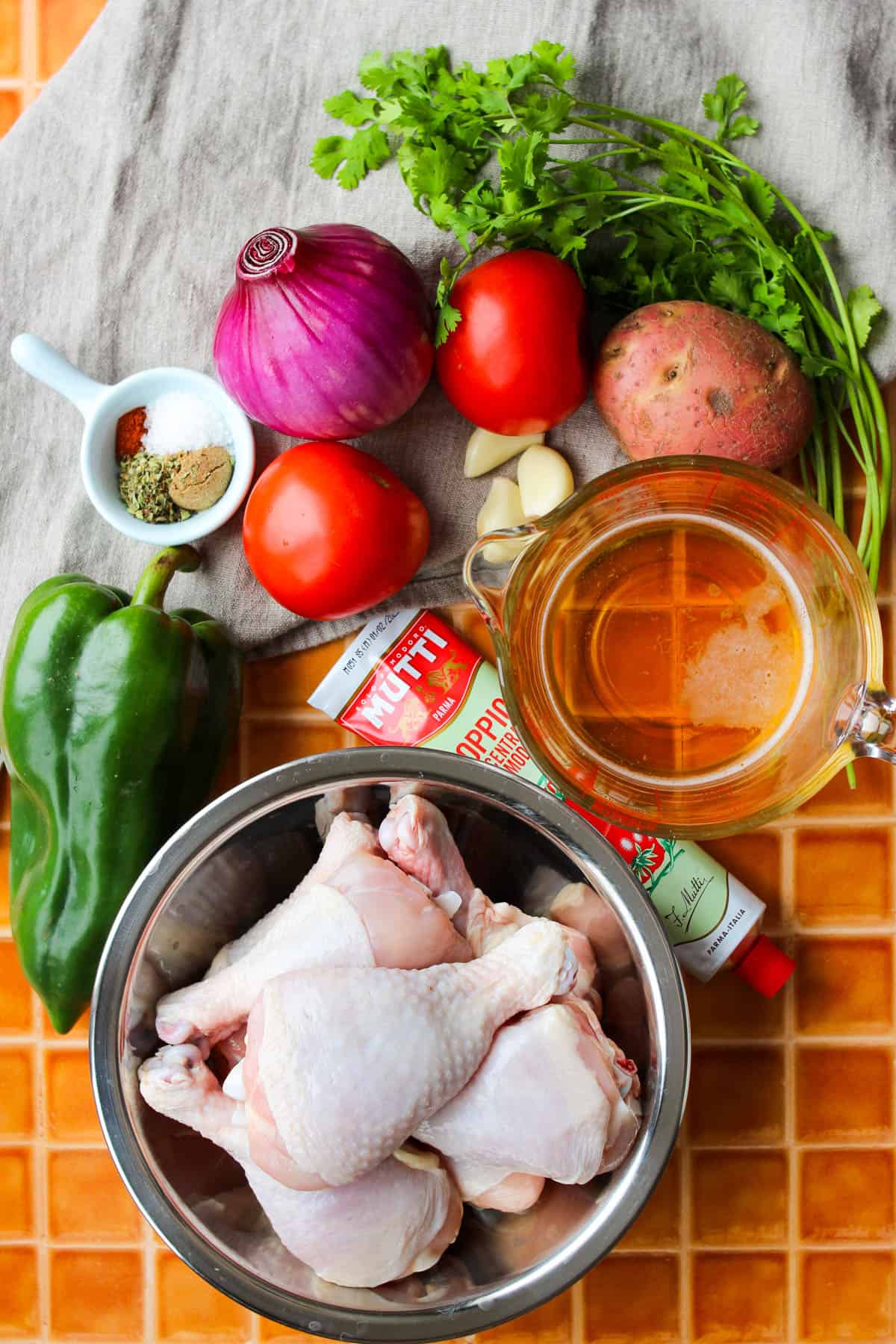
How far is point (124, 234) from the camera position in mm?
934

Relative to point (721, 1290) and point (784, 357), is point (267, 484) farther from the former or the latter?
point (721, 1290)

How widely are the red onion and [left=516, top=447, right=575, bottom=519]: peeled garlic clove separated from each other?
0.12 meters

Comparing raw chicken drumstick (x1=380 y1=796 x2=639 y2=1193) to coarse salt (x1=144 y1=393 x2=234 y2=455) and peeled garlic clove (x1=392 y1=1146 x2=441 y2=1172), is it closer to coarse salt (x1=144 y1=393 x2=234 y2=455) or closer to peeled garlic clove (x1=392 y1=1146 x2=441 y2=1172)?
peeled garlic clove (x1=392 y1=1146 x2=441 y2=1172)

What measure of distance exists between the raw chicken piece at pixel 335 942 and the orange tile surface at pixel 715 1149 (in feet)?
0.69

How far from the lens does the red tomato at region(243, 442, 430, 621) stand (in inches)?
33.0

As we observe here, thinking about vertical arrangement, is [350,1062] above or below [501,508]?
below

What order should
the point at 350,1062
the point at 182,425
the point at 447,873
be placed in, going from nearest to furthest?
the point at 350,1062
the point at 447,873
the point at 182,425

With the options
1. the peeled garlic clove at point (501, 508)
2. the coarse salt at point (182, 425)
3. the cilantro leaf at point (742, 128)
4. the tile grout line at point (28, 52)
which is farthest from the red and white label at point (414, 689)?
the tile grout line at point (28, 52)

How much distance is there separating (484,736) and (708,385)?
1.08 ft

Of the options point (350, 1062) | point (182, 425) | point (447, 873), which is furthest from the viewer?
point (182, 425)

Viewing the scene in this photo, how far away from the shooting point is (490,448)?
3.01 feet

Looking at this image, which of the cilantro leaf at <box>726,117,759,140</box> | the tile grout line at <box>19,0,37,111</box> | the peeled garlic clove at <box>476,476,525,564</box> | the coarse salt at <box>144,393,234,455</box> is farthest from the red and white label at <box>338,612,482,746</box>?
the tile grout line at <box>19,0,37,111</box>

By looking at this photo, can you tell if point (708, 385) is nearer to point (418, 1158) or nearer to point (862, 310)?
point (862, 310)

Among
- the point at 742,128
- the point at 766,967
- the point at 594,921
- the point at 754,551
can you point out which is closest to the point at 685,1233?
the point at 766,967
